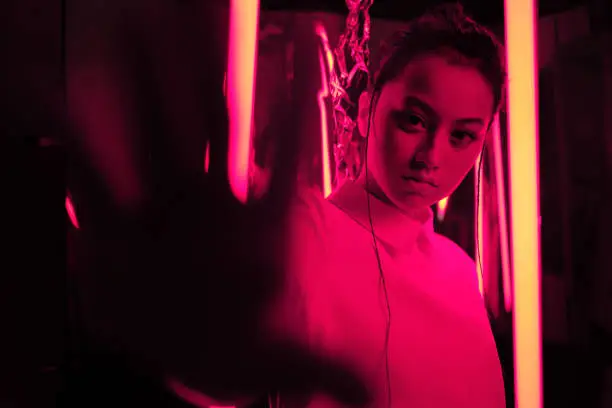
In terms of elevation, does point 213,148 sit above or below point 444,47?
below

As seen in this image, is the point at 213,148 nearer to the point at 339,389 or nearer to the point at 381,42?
the point at 381,42

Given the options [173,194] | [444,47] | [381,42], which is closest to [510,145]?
[444,47]

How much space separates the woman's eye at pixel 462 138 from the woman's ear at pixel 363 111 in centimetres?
20

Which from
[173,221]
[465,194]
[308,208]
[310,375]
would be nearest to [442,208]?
[465,194]

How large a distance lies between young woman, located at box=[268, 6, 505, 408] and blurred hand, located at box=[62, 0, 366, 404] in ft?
0.25

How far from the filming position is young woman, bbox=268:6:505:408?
3.71 feet

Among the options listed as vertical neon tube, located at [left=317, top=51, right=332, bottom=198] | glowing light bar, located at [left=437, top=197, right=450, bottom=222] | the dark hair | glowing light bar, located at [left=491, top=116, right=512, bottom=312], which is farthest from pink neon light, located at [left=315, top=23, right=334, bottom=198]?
glowing light bar, located at [left=491, top=116, right=512, bottom=312]

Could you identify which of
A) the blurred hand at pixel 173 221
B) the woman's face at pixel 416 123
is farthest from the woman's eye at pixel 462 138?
the blurred hand at pixel 173 221

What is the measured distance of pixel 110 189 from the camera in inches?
43.0

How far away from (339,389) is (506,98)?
0.76 meters

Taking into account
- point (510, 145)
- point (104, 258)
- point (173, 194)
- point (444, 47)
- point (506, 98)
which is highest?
point (444, 47)

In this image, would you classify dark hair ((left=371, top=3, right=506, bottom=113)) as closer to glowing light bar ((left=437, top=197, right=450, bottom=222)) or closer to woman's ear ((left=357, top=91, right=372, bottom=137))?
woman's ear ((left=357, top=91, right=372, bottom=137))

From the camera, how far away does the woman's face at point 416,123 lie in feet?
3.79

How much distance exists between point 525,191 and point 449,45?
1.26ft
